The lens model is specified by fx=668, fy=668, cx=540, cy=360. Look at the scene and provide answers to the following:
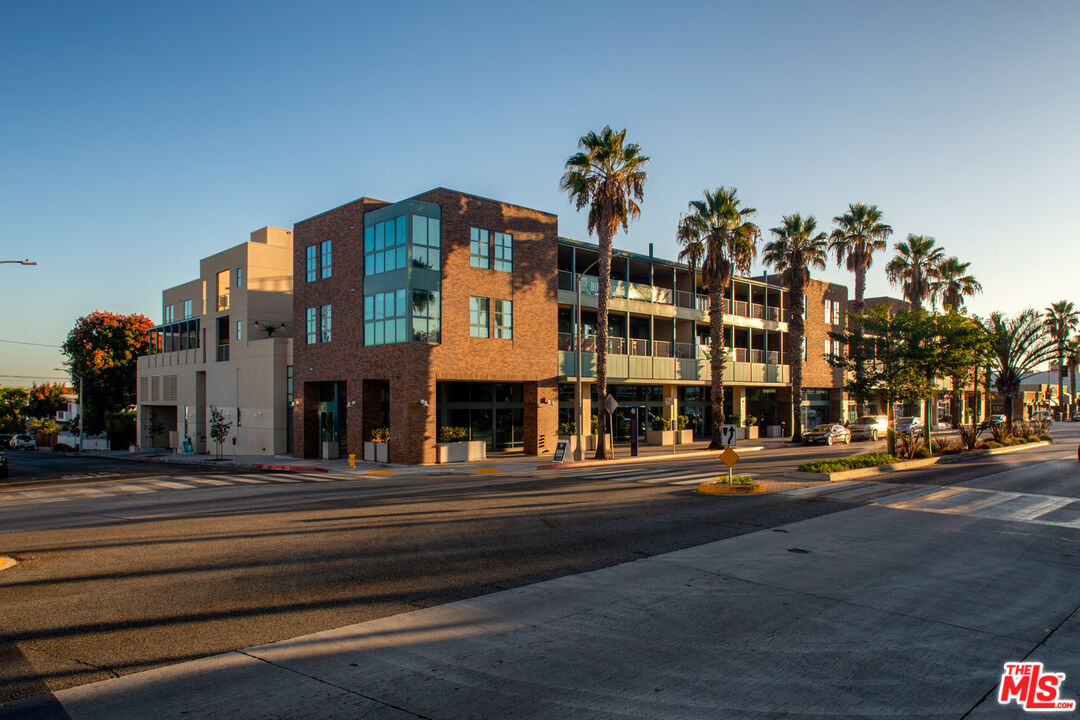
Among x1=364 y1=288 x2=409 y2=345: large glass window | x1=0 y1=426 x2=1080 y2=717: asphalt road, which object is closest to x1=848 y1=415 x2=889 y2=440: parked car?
x1=0 y1=426 x2=1080 y2=717: asphalt road

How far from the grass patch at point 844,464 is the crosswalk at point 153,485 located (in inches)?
657

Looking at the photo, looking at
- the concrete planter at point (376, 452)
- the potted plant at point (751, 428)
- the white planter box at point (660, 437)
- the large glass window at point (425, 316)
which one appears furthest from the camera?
the potted plant at point (751, 428)

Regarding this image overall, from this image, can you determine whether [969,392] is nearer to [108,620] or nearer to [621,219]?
[621,219]

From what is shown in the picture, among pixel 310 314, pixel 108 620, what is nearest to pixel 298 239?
pixel 310 314

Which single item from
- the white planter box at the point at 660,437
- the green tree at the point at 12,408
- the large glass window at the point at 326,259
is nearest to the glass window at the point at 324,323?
the large glass window at the point at 326,259

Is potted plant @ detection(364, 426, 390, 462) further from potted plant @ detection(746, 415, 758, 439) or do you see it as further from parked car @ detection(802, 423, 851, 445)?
potted plant @ detection(746, 415, 758, 439)

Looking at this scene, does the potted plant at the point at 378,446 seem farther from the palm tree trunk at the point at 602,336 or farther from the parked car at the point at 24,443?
the parked car at the point at 24,443

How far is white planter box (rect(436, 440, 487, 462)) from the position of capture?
29906mm

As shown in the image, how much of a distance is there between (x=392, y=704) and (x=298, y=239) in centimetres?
3391

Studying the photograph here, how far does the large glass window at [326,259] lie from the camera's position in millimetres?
33781

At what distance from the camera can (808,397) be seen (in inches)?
2111

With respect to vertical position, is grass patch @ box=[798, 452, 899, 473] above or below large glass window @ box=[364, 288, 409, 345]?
below

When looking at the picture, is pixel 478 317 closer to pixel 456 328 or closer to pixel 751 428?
pixel 456 328

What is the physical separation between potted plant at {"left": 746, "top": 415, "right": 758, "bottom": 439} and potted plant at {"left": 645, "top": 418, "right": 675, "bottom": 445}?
28.2ft
